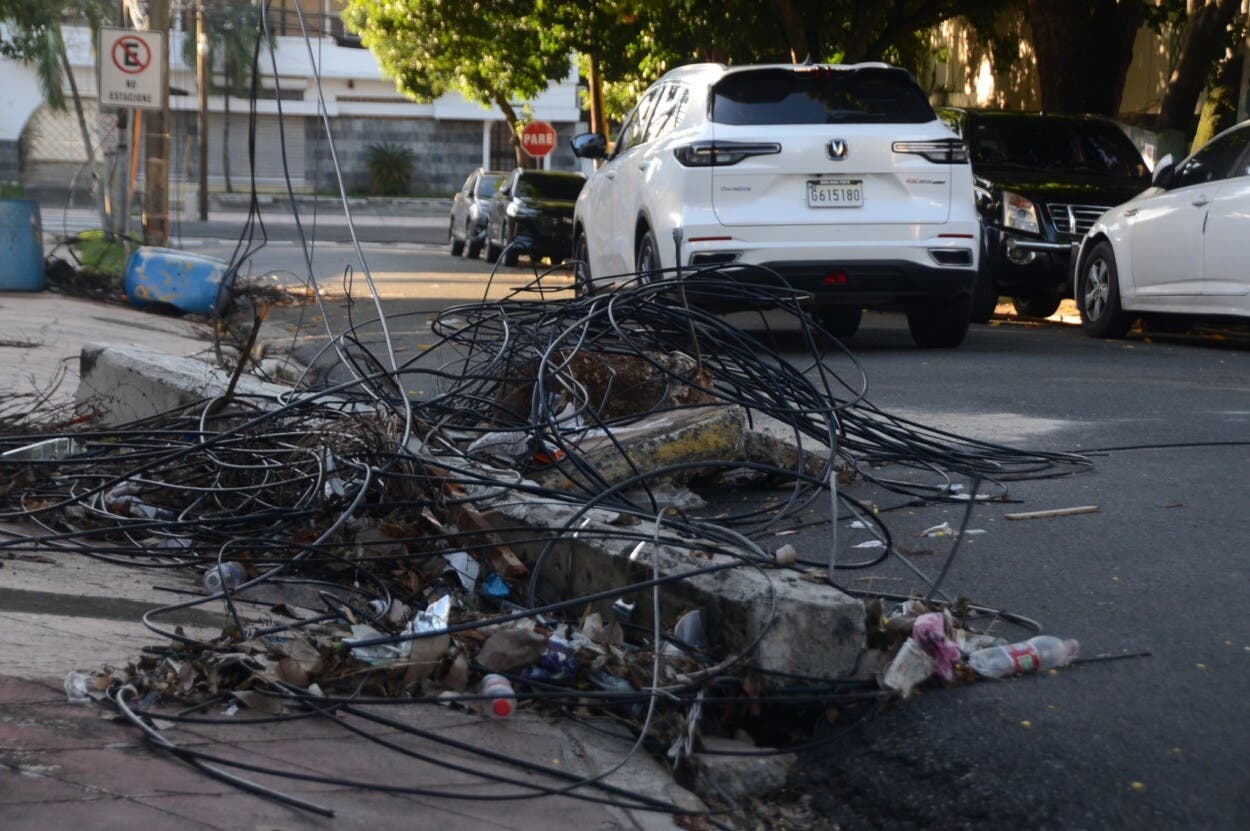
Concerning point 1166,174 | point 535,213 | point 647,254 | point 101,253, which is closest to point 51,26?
point 535,213

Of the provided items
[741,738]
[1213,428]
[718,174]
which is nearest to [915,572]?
[741,738]

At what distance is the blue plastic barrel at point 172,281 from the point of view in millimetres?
14391

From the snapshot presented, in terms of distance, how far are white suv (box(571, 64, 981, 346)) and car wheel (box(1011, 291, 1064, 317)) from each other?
195 inches

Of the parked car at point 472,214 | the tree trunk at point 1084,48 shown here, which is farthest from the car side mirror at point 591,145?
the parked car at point 472,214

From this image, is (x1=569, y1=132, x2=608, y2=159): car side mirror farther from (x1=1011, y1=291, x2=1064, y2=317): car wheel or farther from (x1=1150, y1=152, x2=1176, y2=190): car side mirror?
(x1=1011, y1=291, x2=1064, y2=317): car wheel

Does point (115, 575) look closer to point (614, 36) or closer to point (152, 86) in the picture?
point (152, 86)

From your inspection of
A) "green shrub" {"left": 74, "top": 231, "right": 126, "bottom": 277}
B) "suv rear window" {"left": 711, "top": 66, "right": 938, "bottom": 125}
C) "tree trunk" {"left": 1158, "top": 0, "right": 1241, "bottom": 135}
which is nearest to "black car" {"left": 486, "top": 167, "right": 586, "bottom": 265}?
"green shrub" {"left": 74, "top": 231, "right": 126, "bottom": 277}

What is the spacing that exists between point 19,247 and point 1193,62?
482 inches

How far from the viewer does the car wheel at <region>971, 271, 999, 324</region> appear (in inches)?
529

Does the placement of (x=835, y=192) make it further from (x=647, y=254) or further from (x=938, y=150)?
(x=647, y=254)

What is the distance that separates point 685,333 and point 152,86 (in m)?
12.7

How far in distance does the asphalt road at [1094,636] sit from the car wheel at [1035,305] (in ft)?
21.9

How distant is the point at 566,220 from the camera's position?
25.4 meters

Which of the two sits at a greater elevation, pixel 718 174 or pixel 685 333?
pixel 718 174
